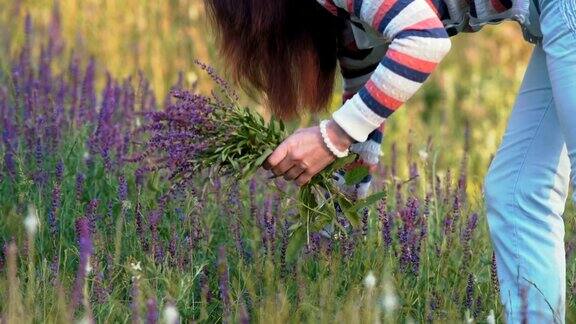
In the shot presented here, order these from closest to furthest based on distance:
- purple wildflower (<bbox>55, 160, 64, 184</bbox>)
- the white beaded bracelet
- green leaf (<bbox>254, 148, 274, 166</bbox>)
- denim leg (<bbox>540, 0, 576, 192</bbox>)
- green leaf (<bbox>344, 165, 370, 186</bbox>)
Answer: denim leg (<bbox>540, 0, 576, 192</bbox>) < the white beaded bracelet < green leaf (<bbox>254, 148, 274, 166</bbox>) < green leaf (<bbox>344, 165, 370, 186</bbox>) < purple wildflower (<bbox>55, 160, 64, 184</bbox>)

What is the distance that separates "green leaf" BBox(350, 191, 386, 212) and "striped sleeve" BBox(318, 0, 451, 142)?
30 cm

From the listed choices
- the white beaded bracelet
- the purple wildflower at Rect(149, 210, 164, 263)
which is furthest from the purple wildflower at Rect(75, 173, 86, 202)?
the white beaded bracelet

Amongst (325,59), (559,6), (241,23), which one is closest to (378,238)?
(325,59)

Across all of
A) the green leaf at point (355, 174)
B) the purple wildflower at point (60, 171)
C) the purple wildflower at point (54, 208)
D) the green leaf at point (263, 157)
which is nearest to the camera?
the green leaf at point (263, 157)

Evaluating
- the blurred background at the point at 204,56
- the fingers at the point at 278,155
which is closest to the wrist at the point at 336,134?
the fingers at the point at 278,155

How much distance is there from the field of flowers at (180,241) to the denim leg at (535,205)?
0.45ft

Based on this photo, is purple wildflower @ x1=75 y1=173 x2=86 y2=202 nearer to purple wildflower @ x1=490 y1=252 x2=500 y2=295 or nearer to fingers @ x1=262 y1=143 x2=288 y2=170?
fingers @ x1=262 y1=143 x2=288 y2=170

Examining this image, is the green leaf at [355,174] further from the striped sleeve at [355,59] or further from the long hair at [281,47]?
the striped sleeve at [355,59]

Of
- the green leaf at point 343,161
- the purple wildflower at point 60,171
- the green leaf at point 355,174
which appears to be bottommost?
the purple wildflower at point 60,171

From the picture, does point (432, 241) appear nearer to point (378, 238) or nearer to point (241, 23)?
point (378, 238)

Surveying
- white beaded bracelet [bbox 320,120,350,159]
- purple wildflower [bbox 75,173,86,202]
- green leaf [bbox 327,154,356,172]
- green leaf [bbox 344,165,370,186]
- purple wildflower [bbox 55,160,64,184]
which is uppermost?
white beaded bracelet [bbox 320,120,350,159]

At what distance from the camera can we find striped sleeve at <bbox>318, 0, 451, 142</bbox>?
2.40 meters

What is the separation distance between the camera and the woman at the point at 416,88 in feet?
7.93

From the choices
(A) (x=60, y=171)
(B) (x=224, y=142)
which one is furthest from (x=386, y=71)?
(A) (x=60, y=171)
